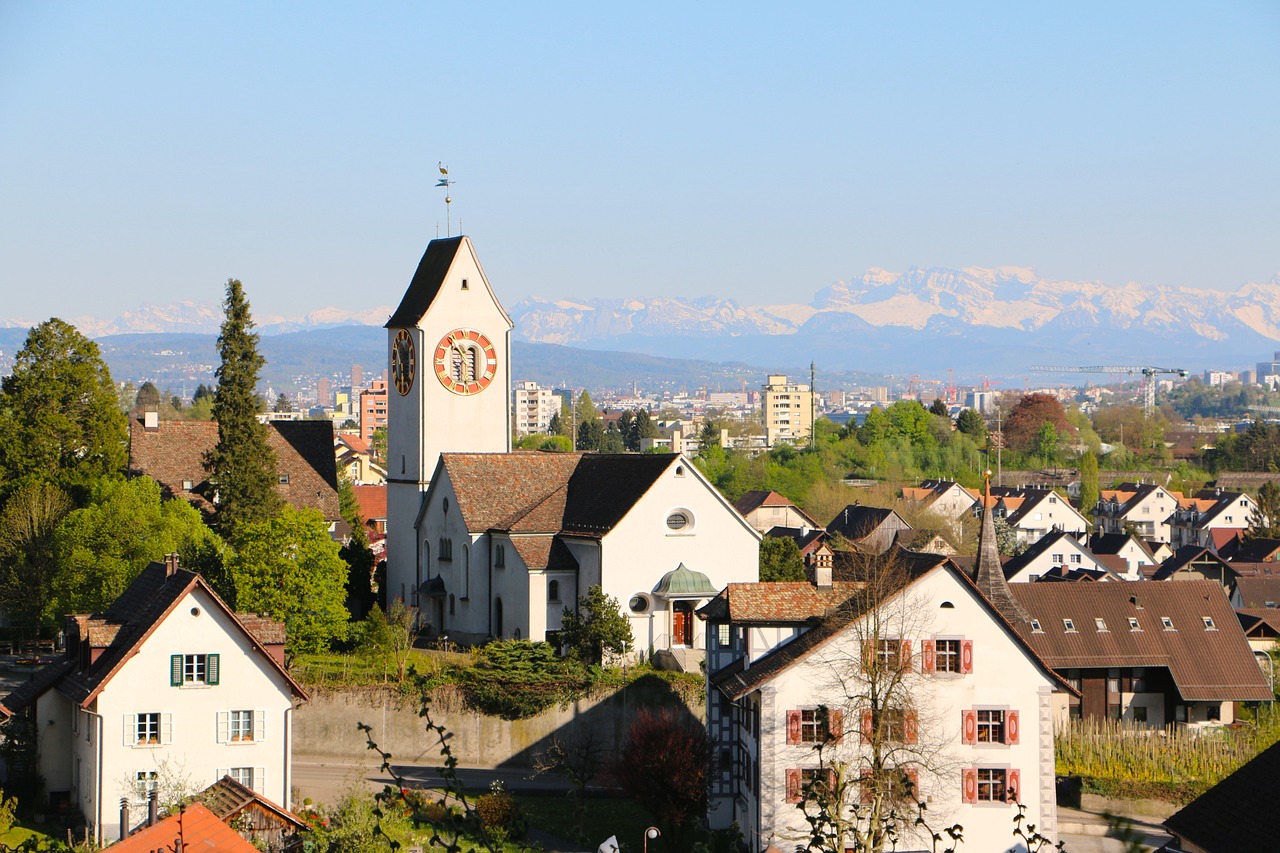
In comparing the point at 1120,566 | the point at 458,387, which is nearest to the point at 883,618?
the point at 458,387

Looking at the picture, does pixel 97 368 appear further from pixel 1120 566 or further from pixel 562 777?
pixel 1120 566

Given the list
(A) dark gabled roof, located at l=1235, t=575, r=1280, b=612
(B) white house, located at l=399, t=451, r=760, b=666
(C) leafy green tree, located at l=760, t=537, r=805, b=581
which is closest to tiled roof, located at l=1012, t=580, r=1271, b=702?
(C) leafy green tree, located at l=760, t=537, r=805, b=581

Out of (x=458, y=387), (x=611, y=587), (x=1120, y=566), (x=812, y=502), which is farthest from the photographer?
(x=812, y=502)

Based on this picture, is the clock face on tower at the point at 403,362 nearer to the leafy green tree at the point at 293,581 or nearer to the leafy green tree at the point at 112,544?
the leafy green tree at the point at 112,544

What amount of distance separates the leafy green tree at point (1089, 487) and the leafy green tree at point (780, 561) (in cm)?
9018

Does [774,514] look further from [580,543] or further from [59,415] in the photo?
[580,543]

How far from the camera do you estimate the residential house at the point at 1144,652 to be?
55.9 metres

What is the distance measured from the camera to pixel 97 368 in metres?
61.5

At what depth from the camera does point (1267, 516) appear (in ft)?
399

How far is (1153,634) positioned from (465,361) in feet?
80.8

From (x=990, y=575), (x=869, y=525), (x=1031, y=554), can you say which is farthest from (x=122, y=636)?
(x=869, y=525)

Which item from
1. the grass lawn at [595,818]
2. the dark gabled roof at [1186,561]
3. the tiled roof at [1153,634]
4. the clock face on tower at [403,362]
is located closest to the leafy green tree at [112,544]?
the clock face on tower at [403,362]

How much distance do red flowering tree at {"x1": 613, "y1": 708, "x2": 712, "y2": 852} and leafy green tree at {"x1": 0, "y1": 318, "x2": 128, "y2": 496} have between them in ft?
92.7

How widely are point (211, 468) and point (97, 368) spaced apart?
760 centimetres
